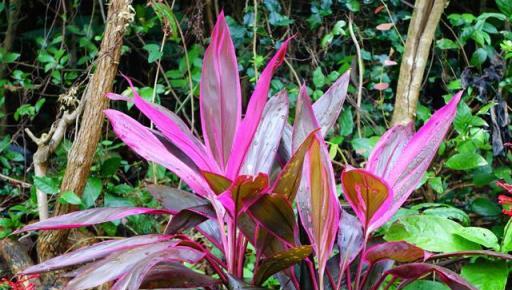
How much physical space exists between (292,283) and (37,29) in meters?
2.12

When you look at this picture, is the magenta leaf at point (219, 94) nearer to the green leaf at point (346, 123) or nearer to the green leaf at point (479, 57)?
the green leaf at point (346, 123)

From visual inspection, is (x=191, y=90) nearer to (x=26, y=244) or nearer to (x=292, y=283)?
(x=26, y=244)

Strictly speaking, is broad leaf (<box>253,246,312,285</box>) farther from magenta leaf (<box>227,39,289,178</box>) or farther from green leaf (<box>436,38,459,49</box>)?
green leaf (<box>436,38,459,49</box>)

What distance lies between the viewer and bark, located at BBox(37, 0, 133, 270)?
1662 millimetres

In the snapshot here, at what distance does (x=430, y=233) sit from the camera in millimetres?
1312

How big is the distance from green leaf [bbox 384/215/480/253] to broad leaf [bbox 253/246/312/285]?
392mm

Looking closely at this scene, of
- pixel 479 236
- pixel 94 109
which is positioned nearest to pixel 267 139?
pixel 479 236

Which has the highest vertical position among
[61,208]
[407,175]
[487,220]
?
[407,175]

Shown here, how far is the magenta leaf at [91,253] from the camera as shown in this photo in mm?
1003

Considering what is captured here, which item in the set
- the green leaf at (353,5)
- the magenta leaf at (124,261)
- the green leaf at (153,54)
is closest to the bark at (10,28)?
the green leaf at (153,54)

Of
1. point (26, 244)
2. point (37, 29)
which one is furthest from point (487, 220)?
point (37, 29)

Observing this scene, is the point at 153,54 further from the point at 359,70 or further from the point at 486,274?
the point at 486,274

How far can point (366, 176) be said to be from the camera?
952 millimetres

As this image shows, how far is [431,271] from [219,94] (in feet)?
1.61
